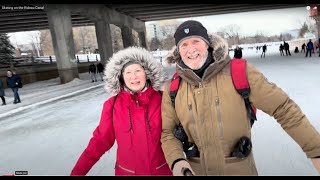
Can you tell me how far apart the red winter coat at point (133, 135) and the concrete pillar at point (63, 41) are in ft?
1.55

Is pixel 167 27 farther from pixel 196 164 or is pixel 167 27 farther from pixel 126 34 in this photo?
pixel 196 164

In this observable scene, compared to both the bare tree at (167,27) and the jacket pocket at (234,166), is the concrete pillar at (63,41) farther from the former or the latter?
the jacket pocket at (234,166)

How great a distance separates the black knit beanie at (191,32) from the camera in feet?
2.71

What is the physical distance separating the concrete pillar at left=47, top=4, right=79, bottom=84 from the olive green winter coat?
2.18 ft

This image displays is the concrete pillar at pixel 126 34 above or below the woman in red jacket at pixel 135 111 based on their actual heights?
above

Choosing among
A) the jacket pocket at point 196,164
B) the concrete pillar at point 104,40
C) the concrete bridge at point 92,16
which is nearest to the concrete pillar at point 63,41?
the concrete bridge at point 92,16

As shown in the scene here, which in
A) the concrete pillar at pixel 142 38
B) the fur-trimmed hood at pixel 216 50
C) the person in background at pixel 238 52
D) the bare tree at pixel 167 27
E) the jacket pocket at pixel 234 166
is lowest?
the jacket pocket at pixel 234 166

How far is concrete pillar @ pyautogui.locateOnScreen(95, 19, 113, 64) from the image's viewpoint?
55.2 inches

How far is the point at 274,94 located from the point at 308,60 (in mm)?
868

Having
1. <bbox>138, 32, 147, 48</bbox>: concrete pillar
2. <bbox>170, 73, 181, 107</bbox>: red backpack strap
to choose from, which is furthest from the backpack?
<bbox>138, 32, 147, 48</bbox>: concrete pillar

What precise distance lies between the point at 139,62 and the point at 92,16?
0.49m

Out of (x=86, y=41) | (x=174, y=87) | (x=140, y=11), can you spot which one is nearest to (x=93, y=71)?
(x=86, y=41)

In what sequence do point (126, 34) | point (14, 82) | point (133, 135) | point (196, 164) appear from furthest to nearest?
point (126, 34) < point (14, 82) < point (133, 135) < point (196, 164)

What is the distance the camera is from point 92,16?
138 cm
